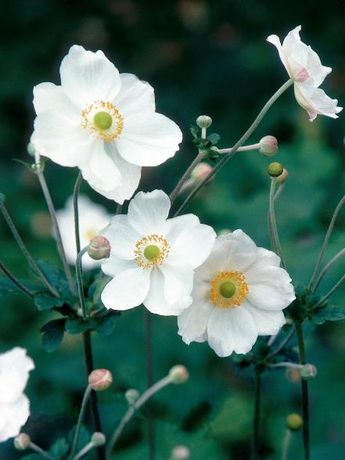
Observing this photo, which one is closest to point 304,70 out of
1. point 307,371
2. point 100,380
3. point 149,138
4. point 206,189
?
point 149,138

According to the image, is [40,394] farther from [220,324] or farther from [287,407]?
[220,324]

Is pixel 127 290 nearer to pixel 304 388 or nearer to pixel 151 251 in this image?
pixel 151 251

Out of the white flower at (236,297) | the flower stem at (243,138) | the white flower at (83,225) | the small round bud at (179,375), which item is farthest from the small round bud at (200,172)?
the white flower at (83,225)

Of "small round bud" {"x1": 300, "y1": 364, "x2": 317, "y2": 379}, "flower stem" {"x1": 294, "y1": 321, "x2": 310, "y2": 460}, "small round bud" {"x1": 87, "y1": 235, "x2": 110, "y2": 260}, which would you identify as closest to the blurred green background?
"flower stem" {"x1": 294, "y1": 321, "x2": 310, "y2": 460}

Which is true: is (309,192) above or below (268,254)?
above

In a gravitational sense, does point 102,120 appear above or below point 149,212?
above

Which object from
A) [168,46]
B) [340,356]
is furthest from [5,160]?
[340,356]

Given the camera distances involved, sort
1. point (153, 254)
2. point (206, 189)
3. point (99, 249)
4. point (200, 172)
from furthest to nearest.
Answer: point (206, 189)
point (200, 172)
point (153, 254)
point (99, 249)
